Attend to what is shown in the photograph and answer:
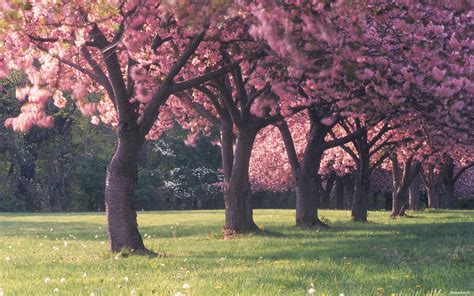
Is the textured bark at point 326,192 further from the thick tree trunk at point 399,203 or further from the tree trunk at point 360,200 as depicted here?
the tree trunk at point 360,200

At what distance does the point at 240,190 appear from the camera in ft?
69.4

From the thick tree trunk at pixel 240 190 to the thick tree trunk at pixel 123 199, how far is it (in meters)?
6.66

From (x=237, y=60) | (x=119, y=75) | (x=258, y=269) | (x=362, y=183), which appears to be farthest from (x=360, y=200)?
(x=258, y=269)

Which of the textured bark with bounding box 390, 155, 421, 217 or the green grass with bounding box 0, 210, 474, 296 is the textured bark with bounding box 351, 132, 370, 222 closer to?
the textured bark with bounding box 390, 155, 421, 217

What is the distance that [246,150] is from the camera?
2119cm

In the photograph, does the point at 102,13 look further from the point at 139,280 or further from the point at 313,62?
the point at 313,62

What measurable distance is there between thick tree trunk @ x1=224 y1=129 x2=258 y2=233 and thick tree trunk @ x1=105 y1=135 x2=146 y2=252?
6657mm

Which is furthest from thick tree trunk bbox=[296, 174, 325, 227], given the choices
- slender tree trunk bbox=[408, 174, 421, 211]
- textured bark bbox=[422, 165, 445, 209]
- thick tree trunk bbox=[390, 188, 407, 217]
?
textured bark bbox=[422, 165, 445, 209]

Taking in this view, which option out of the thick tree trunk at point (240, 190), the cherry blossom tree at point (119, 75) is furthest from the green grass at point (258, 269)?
the thick tree trunk at point (240, 190)

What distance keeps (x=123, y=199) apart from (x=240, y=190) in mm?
7115

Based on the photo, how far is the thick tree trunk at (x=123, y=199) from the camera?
47.4 ft

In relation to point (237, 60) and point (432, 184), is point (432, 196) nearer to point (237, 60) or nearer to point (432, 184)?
point (432, 184)

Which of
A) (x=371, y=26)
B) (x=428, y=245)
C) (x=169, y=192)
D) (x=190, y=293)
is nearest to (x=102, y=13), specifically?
(x=190, y=293)

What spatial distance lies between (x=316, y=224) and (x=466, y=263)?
13.0 metres
